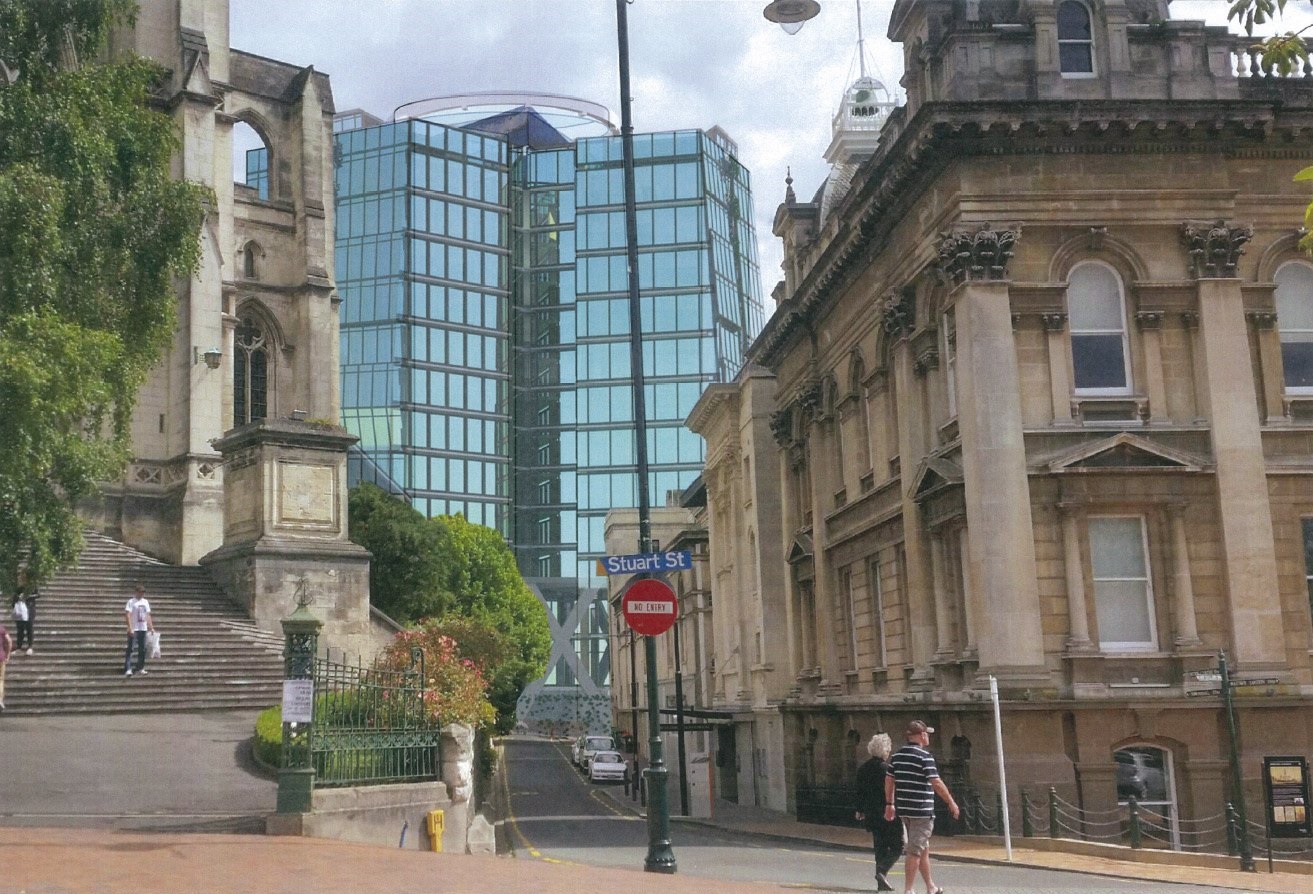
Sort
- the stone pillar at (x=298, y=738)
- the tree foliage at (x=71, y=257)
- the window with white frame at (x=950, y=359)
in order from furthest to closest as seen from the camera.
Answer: the window with white frame at (x=950, y=359) → the tree foliage at (x=71, y=257) → the stone pillar at (x=298, y=738)

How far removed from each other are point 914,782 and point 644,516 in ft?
17.5

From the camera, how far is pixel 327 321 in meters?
50.7

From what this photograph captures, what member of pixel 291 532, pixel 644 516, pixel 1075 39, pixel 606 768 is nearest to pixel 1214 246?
pixel 1075 39

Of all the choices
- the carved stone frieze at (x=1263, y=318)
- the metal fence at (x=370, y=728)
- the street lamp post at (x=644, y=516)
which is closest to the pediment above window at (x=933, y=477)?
the carved stone frieze at (x=1263, y=318)

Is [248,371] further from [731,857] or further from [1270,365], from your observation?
[1270,365]

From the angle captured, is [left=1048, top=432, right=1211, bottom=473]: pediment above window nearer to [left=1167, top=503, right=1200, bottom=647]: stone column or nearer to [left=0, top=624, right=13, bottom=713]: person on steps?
[left=1167, top=503, right=1200, bottom=647]: stone column

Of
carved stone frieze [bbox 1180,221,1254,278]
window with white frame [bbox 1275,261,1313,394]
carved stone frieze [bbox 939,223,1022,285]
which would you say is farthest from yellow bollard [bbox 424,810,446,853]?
window with white frame [bbox 1275,261,1313,394]

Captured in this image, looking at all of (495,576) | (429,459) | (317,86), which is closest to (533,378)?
(429,459)

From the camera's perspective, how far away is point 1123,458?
954 inches

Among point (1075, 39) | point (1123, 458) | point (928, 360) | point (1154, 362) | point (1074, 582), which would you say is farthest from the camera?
point (928, 360)

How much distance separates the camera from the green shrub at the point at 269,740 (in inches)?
720

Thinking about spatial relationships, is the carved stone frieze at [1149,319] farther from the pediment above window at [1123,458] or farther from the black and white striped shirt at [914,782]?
the black and white striped shirt at [914,782]

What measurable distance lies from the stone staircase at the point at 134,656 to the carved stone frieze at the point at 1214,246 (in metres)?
17.2

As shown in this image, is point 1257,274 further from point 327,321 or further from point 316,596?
point 327,321
